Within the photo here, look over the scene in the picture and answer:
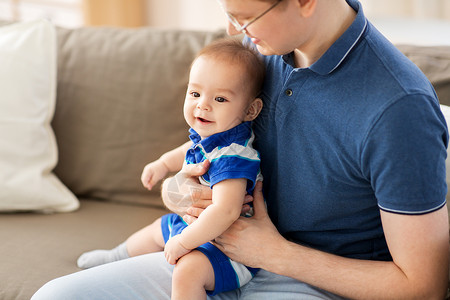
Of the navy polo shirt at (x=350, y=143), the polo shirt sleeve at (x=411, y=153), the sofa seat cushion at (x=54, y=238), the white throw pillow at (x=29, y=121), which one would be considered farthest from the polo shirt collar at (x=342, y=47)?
the white throw pillow at (x=29, y=121)

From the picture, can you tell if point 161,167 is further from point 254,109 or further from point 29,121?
point 29,121

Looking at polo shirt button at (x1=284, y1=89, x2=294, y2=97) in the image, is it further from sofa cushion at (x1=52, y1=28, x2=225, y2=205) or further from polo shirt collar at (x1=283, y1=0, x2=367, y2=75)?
A: sofa cushion at (x1=52, y1=28, x2=225, y2=205)

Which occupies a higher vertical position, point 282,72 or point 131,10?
point 282,72

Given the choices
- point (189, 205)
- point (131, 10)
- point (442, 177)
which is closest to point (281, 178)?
point (189, 205)

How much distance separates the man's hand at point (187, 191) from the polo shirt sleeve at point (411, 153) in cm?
40

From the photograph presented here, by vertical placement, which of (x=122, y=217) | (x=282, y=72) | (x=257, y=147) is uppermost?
(x=282, y=72)

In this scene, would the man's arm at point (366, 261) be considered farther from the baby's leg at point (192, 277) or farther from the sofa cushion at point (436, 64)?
the sofa cushion at point (436, 64)

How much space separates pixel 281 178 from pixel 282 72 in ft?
0.80

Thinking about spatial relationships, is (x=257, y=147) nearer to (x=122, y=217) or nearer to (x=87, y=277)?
(x=87, y=277)

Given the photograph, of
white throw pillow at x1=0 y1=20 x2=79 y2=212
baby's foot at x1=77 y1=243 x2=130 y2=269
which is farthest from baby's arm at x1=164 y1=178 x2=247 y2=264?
white throw pillow at x1=0 y1=20 x2=79 y2=212

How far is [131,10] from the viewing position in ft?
9.89

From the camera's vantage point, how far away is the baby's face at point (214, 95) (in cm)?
115

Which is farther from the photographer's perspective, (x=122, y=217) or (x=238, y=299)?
(x=122, y=217)

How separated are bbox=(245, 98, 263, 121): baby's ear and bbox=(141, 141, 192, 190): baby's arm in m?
0.24
